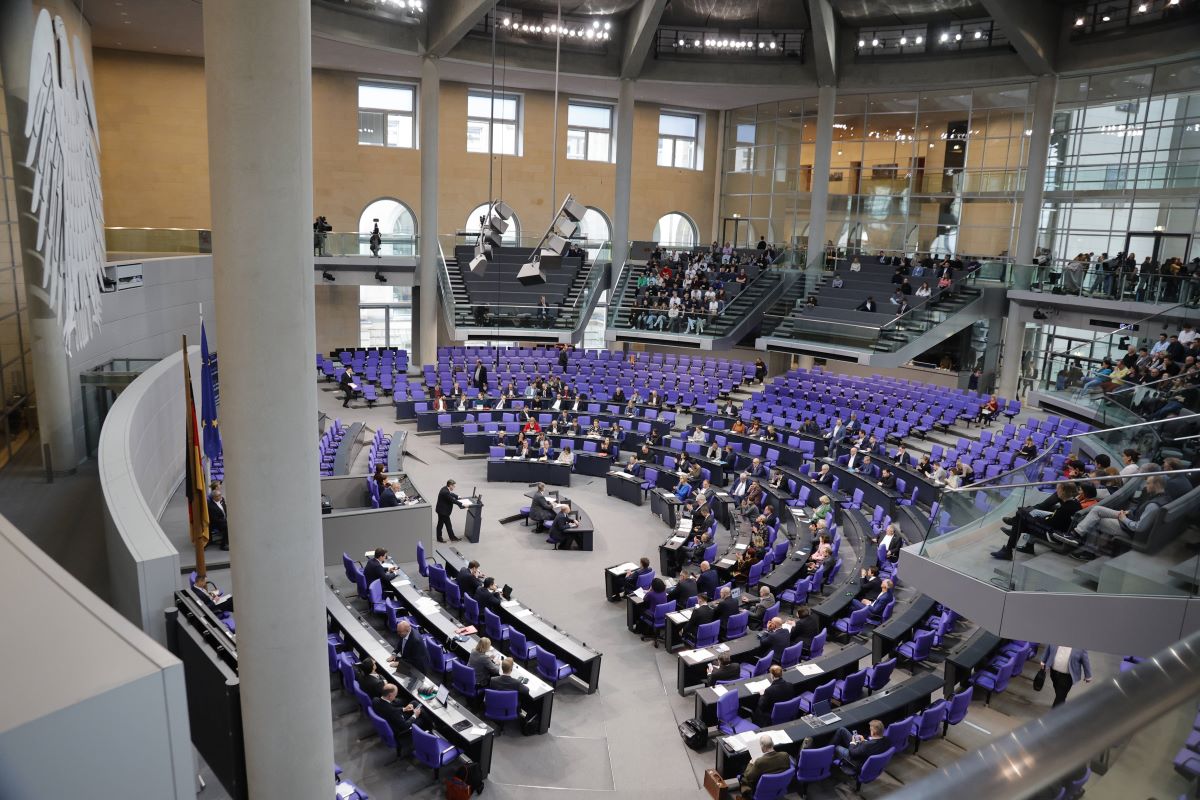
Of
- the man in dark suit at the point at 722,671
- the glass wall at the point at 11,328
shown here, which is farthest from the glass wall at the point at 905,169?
the glass wall at the point at 11,328

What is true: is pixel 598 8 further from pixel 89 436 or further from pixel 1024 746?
pixel 1024 746

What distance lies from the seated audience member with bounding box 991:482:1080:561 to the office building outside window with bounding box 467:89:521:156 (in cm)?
2944

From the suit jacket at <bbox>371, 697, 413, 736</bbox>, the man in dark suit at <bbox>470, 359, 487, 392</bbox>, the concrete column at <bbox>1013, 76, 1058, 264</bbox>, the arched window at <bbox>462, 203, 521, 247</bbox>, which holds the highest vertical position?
the concrete column at <bbox>1013, 76, 1058, 264</bbox>

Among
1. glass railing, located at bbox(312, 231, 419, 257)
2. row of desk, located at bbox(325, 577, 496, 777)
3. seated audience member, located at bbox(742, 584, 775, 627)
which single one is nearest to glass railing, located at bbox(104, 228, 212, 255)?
Result: glass railing, located at bbox(312, 231, 419, 257)

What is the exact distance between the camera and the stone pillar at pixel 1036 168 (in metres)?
26.7

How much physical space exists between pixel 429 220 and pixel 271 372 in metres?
25.9

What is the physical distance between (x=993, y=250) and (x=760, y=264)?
27.8 ft

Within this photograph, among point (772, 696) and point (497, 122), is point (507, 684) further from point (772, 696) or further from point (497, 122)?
point (497, 122)

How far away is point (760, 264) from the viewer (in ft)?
105

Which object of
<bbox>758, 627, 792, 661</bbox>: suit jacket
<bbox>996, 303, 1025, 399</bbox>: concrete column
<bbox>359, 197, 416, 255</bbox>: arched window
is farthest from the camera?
<bbox>359, 197, 416, 255</bbox>: arched window

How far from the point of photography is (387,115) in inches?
1303

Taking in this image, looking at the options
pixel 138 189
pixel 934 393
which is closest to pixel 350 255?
pixel 138 189

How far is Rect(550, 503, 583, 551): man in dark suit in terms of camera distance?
50.4ft

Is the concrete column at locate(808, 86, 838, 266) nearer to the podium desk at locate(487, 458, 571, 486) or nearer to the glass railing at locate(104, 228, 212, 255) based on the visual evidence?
the podium desk at locate(487, 458, 571, 486)
